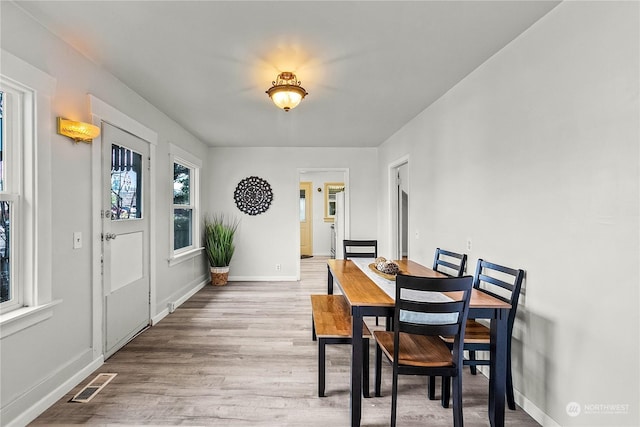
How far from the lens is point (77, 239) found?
247cm

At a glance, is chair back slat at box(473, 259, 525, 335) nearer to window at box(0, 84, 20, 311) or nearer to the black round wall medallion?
window at box(0, 84, 20, 311)

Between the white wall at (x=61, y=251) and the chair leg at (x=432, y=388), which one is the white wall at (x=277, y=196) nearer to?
the white wall at (x=61, y=251)

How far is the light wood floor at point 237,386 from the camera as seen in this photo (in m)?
2.08

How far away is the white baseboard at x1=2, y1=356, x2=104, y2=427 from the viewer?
1.94 metres

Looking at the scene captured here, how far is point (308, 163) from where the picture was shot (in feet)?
20.1

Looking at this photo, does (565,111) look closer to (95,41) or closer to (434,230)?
(434,230)

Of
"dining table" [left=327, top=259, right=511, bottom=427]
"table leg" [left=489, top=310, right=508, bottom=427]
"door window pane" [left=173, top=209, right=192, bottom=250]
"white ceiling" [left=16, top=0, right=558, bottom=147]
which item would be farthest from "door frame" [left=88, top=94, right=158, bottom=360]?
"table leg" [left=489, top=310, right=508, bottom=427]

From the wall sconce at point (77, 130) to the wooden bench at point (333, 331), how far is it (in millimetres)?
2091

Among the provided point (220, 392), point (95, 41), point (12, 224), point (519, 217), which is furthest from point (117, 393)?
point (519, 217)

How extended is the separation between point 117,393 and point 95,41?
7.83 ft

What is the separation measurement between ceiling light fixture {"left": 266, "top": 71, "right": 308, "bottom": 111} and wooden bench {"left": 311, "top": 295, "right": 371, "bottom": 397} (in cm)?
170

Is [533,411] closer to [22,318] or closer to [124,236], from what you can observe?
[22,318]

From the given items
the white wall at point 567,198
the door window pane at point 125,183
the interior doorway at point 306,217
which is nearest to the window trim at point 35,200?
the door window pane at point 125,183

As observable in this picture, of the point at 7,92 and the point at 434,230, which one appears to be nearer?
the point at 7,92
